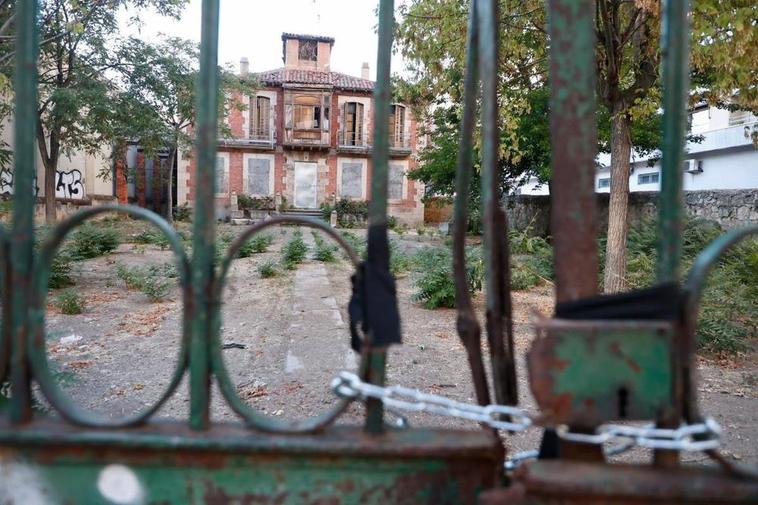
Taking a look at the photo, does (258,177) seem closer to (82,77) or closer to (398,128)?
(398,128)

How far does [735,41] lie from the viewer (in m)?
4.86

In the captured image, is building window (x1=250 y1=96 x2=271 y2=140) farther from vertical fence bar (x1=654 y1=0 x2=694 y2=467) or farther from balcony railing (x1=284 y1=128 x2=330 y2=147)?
vertical fence bar (x1=654 y1=0 x2=694 y2=467)

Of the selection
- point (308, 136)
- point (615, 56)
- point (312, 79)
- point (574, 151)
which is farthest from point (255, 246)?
point (312, 79)

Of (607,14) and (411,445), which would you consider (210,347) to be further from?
(607,14)

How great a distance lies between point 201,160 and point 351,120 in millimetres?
29739

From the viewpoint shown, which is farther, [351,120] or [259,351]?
[351,120]

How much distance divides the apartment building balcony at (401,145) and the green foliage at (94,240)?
59.9ft

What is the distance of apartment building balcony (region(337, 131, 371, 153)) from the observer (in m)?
29.4

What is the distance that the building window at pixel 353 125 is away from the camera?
29.8m

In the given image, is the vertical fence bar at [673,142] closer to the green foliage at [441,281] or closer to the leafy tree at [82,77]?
the green foliage at [441,281]

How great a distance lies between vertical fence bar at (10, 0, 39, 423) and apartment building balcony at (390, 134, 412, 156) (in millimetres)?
27812

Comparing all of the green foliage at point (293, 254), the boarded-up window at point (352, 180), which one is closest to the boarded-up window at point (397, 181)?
the boarded-up window at point (352, 180)

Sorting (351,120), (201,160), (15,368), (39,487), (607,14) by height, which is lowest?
(39,487)

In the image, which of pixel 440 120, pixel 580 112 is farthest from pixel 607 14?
pixel 440 120
